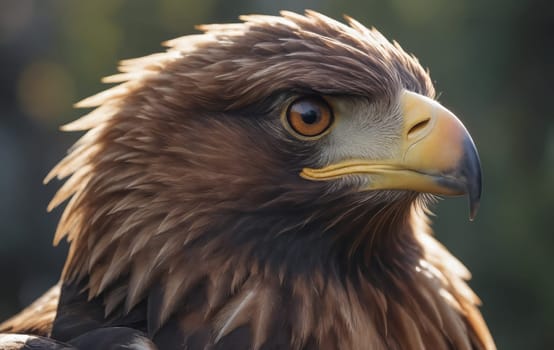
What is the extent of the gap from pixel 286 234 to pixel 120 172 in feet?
1.47

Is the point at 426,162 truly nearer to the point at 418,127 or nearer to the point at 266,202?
the point at 418,127

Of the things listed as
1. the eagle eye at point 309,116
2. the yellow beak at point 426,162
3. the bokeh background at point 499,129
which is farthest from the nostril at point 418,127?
the bokeh background at point 499,129

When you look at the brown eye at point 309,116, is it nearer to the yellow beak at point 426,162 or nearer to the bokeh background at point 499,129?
the yellow beak at point 426,162

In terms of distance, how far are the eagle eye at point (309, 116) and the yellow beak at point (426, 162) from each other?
9cm

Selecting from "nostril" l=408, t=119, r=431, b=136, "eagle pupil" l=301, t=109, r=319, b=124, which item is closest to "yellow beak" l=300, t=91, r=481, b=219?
"nostril" l=408, t=119, r=431, b=136

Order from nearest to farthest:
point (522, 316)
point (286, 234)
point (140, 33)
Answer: point (286, 234), point (522, 316), point (140, 33)

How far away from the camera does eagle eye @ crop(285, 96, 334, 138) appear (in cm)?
224

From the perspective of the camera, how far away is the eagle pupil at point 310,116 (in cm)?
224

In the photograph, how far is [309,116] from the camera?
2.24m

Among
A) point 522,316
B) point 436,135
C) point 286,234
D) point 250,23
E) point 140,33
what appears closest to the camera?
point 436,135

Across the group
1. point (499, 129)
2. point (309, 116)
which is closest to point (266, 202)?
point (309, 116)

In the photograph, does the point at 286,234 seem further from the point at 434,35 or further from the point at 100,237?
the point at 434,35

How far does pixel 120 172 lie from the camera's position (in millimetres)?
2318

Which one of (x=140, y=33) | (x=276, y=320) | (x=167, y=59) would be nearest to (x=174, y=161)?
(x=167, y=59)
